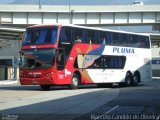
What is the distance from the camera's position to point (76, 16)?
73.4m

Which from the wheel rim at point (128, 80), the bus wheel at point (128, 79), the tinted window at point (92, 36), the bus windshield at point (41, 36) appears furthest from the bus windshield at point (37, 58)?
the wheel rim at point (128, 80)

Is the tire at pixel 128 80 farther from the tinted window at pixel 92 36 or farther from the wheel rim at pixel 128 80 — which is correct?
the tinted window at pixel 92 36

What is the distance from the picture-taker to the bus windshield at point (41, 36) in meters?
28.2

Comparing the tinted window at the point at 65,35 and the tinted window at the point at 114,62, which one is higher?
the tinted window at the point at 65,35

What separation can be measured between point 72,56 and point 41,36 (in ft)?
7.16

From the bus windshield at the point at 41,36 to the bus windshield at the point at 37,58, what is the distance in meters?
0.51

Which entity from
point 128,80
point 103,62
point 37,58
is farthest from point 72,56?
point 128,80

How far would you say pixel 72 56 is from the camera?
1152 inches

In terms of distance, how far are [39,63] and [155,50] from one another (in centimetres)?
7722

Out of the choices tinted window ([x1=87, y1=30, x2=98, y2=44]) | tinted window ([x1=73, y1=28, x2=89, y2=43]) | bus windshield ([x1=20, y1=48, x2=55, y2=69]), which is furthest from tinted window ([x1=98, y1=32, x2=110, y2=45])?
bus windshield ([x1=20, y1=48, x2=55, y2=69])

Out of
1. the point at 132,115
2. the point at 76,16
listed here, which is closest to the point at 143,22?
the point at 76,16

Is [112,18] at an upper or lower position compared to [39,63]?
upper

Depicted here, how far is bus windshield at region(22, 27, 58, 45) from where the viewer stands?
1110 inches

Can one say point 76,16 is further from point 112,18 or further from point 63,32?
point 63,32
